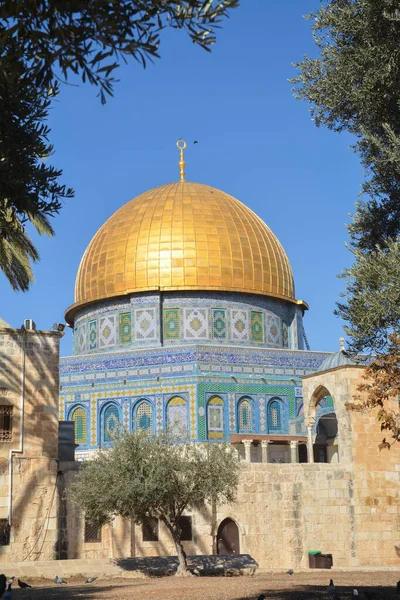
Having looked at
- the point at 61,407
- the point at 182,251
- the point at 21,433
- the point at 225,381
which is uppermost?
the point at 182,251

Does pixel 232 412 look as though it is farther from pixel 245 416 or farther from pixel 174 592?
pixel 174 592

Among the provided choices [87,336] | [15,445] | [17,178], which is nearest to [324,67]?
[17,178]

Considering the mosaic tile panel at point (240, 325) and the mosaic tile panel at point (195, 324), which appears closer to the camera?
the mosaic tile panel at point (195, 324)

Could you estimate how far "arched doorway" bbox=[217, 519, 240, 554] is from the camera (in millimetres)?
19188

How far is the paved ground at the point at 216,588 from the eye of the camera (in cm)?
1096

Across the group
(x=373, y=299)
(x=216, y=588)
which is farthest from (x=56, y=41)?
(x=216, y=588)

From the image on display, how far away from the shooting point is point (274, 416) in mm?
29812

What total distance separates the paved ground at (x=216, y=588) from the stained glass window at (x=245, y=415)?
13491 mm

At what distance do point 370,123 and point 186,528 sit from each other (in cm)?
1180

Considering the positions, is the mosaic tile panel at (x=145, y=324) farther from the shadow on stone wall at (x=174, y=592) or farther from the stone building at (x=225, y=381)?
the shadow on stone wall at (x=174, y=592)

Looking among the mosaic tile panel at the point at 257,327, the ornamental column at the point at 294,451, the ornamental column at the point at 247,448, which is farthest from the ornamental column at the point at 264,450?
the mosaic tile panel at the point at 257,327

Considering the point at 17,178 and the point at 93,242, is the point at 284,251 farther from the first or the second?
the point at 17,178

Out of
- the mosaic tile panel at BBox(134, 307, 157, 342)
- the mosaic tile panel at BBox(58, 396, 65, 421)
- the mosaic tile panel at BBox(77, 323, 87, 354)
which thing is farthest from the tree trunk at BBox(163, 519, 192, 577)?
the mosaic tile panel at BBox(77, 323, 87, 354)

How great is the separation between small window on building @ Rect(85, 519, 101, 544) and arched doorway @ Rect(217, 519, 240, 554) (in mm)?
2760
